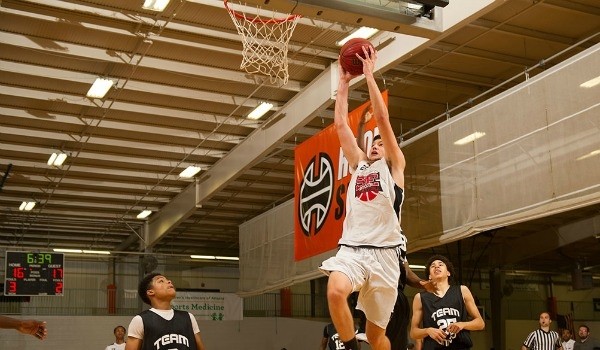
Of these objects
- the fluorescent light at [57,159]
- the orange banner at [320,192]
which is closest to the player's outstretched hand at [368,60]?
the orange banner at [320,192]

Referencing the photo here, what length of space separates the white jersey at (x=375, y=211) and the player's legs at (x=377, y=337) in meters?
0.52

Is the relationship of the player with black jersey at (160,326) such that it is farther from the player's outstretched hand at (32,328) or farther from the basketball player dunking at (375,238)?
the basketball player dunking at (375,238)

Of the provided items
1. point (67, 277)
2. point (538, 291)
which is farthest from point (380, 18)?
point (538, 291)

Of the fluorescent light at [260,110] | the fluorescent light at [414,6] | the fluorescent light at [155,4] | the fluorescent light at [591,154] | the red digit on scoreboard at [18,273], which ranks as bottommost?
the red digit on scoreboard at [18,273]

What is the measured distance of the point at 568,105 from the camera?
10.9m

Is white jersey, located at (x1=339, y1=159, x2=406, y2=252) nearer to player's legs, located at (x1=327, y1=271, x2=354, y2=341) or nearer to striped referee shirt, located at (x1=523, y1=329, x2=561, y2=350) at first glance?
player's legs, located at (x1=327, y1=271, x2=354, y2=341)

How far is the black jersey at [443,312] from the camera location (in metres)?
6.93

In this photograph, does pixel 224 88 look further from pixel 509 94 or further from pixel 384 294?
pixel 384 294

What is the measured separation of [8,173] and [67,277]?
552 centimetres

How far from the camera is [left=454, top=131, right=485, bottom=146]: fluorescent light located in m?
12.5

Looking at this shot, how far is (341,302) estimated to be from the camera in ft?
15.8

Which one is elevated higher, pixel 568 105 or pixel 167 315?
pixel 568 105

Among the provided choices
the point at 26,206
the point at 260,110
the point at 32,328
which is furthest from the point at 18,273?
the point at 32,328

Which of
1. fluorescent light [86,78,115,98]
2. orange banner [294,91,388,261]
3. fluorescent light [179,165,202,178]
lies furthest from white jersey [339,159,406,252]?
fluorescent light [179,165,202,178]
